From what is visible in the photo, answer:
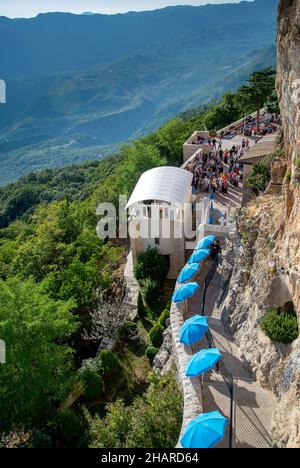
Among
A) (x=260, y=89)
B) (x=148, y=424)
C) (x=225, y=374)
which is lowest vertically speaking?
(x=148, y=424)

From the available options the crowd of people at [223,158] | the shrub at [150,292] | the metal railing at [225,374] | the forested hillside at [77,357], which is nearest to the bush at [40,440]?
the forested hillside at [77,357]

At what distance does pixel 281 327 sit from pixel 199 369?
3311 mm

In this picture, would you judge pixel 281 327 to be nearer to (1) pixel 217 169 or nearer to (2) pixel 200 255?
(2) pixel 200 255

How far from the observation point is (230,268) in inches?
838

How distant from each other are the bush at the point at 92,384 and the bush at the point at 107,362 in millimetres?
1116

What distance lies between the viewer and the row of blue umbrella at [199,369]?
1248 cm

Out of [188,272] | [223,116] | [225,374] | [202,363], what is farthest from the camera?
[223,116]

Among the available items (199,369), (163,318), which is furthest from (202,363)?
(163,318)

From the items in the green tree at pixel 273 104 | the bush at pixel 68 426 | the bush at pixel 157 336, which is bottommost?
the bush at pixel 68 426

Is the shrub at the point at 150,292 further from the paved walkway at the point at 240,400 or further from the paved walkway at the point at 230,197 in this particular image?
the paved walkway at the point at 240,400

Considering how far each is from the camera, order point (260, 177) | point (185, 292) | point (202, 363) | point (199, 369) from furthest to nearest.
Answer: point (260, 177)
point (185, 292)
point (202, 363)
point (199, 369)

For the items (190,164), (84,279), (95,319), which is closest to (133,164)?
(190,164)

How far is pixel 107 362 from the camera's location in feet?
73.4

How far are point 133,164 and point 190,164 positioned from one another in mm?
7664
